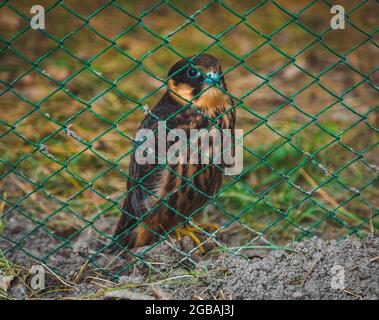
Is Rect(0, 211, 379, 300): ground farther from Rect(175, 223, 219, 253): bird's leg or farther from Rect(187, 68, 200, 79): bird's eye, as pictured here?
Rect(187, 68, 200, 79): bird's eye

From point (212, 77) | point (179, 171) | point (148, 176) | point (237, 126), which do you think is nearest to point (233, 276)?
point (179, 171)

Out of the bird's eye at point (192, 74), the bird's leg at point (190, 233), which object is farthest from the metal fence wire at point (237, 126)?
the bird's eye at point (192, 74)

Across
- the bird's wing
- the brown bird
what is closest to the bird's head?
the brown bird

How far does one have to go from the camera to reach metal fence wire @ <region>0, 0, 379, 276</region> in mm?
3637

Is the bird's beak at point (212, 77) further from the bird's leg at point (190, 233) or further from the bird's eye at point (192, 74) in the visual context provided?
the bird's leg at point (190, 233)

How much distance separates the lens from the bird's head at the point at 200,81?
11.4ft

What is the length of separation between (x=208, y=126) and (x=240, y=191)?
3.32 ft

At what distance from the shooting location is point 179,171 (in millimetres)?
3578

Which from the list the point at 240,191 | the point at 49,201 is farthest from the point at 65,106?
the point at 240,191

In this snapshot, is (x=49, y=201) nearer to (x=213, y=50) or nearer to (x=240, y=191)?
(x=240, y=191)

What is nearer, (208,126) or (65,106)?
(208,126)

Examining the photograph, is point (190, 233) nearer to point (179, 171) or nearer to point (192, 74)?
point (179, 171)

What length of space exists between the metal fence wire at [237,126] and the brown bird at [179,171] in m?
0.12
